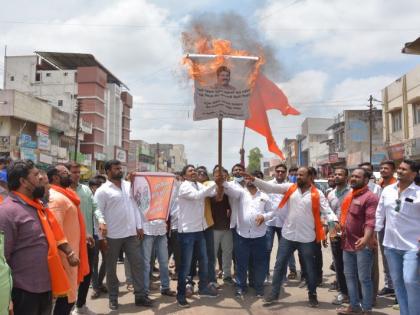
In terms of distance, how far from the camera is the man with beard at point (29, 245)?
3.37 metres

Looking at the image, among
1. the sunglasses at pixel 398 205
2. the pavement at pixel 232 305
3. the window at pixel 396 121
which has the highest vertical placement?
the window at pixel 396 121

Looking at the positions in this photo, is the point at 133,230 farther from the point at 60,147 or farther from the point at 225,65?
the point at 60,147

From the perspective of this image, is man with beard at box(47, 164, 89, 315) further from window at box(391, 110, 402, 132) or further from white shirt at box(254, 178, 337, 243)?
window at box(391, 110, 402, 132)

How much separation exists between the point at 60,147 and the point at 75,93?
15782 mm

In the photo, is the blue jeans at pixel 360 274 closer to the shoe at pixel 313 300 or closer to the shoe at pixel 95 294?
the shoe at pixel 313 300

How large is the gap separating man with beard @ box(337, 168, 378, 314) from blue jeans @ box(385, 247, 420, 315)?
515 mm

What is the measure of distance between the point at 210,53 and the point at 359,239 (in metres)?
3.40

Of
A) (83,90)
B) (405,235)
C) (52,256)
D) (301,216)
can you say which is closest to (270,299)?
(301,216)

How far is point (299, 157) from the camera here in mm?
72938

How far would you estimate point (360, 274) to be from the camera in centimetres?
555

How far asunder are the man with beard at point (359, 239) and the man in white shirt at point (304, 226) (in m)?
0.44

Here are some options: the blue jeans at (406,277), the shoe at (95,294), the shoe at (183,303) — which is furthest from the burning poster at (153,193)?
the blue jeans at (406,277)

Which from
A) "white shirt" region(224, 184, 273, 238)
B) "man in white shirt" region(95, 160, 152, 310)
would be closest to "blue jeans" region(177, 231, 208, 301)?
"man in white shirt" region(95, 160, 152, 310)

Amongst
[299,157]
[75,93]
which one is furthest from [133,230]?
[299,157]
